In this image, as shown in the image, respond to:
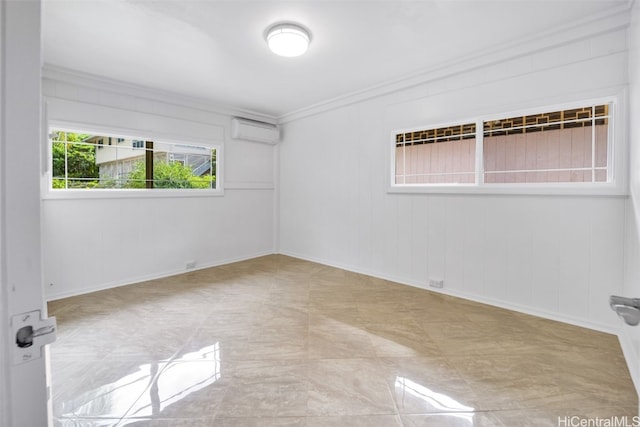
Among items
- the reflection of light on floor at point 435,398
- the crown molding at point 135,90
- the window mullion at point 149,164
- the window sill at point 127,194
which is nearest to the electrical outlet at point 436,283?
the reflection of light on floor at point 435,398

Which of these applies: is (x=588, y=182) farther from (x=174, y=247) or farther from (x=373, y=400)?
(x=174, y=247)

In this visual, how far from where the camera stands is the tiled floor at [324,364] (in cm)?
158

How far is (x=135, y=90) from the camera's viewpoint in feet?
12.1

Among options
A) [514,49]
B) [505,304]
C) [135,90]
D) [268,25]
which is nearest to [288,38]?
[268,25]

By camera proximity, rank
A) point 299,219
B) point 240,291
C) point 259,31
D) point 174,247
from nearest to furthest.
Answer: point 259,31 < point 240,291 < point 174,247 < point 299,219

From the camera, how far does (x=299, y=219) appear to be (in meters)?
5.11

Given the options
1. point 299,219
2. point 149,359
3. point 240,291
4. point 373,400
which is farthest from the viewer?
point 299,219

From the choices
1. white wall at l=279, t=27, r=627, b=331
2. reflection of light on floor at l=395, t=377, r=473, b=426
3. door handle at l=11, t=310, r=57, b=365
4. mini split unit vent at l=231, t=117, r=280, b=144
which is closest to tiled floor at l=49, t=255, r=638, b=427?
reflection of light on floor at l=395, t=377, r=473, b=426

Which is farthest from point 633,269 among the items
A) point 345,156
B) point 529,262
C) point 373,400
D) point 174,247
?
point 174,247

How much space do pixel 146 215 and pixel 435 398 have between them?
3.83 meters

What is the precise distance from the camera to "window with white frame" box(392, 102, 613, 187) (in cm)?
260

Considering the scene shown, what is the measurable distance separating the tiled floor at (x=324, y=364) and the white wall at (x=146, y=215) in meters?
0.50

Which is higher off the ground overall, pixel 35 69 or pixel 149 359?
pixel 35 69

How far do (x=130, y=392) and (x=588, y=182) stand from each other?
3.76 meters
